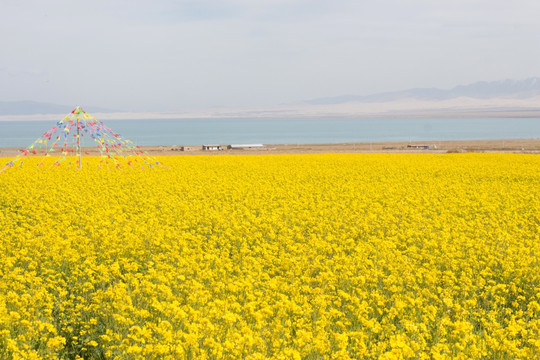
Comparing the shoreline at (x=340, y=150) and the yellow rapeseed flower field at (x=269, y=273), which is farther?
the shoreline at (x=340, y=150)

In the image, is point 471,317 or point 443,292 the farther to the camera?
point 443,292

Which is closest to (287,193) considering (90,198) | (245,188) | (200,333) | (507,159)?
(245,188)

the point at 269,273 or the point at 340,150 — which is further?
the point at 340,150

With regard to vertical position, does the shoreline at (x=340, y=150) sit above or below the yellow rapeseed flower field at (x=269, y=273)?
above

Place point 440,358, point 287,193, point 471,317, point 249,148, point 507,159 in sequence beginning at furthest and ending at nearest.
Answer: point 249,148 < point 507,159 < point 287,193 < point 471,317 < point 440,358

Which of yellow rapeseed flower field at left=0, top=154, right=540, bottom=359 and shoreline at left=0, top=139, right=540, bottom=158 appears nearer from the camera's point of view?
yellow rapeseed flower field at left=0, top=154, right=540, bottom=359

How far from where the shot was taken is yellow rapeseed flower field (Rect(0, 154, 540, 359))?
6.54 meters

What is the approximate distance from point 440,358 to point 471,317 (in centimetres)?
268

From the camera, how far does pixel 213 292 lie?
336 inches

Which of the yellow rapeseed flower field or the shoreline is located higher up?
the shoreline

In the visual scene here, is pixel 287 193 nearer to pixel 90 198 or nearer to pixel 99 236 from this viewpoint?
pixel 90 198

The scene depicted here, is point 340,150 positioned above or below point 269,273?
above

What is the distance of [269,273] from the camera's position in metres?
9.82

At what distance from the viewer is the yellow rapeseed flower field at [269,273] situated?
21.4 ft
